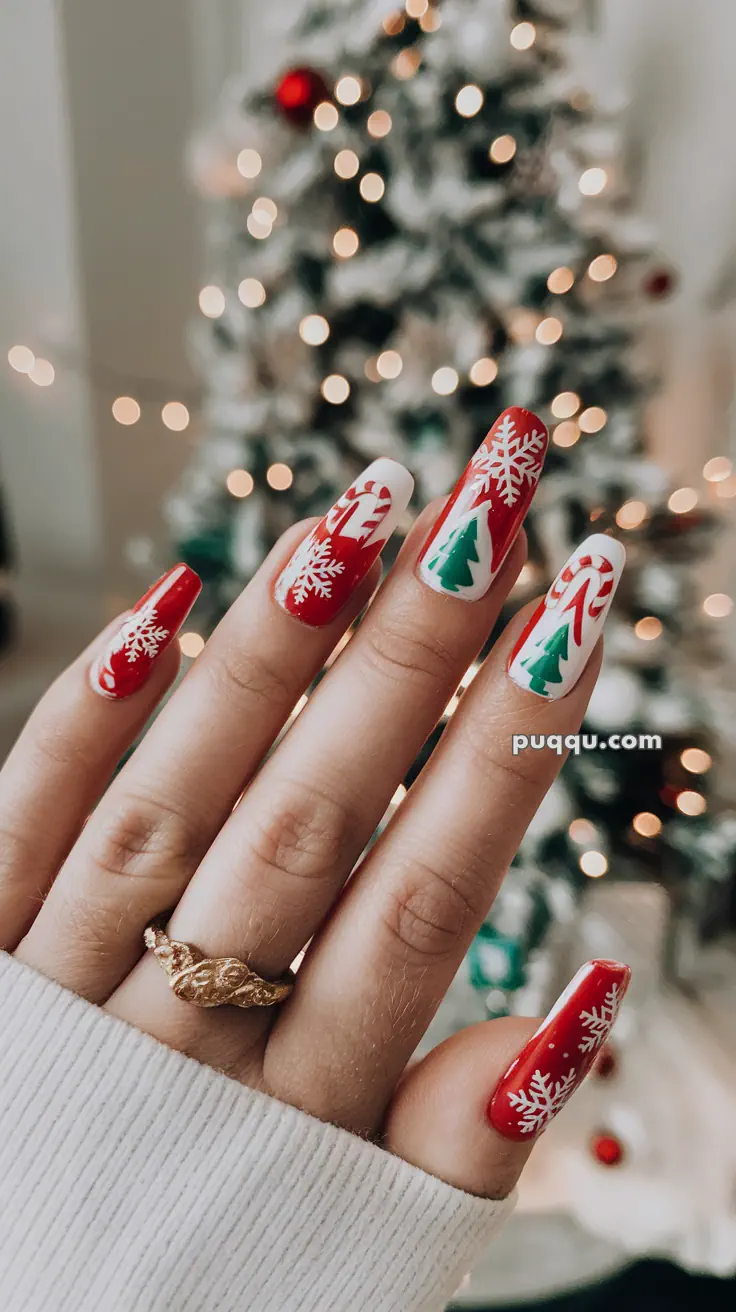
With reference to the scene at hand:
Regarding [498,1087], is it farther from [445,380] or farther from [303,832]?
[445,380]

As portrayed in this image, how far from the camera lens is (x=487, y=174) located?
1039 millimetres

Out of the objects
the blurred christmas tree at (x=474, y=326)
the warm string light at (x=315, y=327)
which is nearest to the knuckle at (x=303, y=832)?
the blurred christmas tree at (x=474, y=326)

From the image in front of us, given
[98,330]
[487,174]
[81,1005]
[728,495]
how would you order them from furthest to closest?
[98,330] → [728,495] → [487,174] → [81,1005]

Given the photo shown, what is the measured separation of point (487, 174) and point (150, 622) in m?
0.87

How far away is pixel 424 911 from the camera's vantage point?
0.42 meters

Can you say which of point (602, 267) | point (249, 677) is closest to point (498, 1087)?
point (249, 677)

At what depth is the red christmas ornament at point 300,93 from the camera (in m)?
1.00

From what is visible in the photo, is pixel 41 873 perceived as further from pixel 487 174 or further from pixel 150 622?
pixel 487 174

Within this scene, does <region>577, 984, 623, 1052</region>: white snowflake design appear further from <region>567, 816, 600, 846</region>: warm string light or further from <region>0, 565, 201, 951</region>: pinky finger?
<region>567, 816, 600, 846</region>: warm string light

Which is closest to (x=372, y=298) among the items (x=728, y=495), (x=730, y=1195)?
(x=728, y=495)

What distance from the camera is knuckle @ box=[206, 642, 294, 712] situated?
44 cm

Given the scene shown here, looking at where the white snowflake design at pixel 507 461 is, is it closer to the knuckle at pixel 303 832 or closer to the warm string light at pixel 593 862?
the knuckle at pixel 303 832

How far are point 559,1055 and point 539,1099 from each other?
2 centimetres

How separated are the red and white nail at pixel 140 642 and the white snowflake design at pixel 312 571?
0.26 ft
